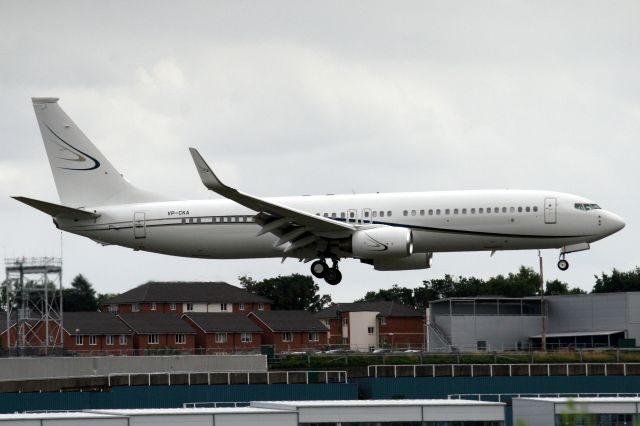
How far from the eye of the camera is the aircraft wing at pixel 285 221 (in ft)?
233

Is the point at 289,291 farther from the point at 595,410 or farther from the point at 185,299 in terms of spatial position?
the point at 595,410

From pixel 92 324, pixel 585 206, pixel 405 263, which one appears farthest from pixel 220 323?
pixel 585 206

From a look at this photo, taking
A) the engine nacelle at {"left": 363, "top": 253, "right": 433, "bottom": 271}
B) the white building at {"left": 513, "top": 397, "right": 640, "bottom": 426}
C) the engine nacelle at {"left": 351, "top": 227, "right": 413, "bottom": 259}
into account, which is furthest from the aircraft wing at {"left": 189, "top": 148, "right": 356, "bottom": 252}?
the white building at {"left": 513, "top": 397, "right": 640, "bottom": 426}

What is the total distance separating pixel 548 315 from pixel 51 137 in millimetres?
61349

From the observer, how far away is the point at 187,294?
560 feet

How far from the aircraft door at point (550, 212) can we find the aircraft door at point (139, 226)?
2167 cm

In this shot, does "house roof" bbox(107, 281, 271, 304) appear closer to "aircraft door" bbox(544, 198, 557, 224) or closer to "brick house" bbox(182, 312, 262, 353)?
"brick house" bbox(182, 312, 262, 353)

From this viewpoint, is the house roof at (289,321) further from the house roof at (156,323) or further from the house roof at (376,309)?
the house roof at (376,309)

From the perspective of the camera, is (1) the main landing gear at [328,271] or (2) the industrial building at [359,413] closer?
(2) the industrial building at [359,413]

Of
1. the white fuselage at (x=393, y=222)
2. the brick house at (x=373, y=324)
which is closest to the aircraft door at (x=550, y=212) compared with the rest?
the white fuselage at (x=393, y=222)

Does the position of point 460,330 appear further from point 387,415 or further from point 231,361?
point 387,415

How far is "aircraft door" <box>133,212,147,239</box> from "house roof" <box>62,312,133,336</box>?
221 feet

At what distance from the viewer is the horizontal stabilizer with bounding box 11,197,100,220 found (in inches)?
3066

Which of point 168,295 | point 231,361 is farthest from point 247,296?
point 231,361
